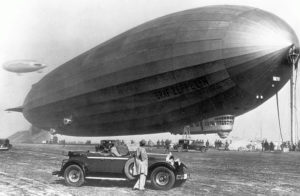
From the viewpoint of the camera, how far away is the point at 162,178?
10.1 metres

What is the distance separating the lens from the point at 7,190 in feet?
29.8

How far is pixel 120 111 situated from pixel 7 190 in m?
10.7

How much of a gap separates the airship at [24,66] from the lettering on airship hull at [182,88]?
2733 centimetres

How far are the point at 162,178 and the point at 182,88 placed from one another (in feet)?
24.9

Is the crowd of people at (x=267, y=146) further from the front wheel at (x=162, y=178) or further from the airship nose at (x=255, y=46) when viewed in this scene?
the front wheel at (x=162, y=178)

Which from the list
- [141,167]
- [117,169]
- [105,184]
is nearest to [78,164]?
[105,184]

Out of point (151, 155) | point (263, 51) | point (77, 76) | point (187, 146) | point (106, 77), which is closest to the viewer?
point (151, 155)

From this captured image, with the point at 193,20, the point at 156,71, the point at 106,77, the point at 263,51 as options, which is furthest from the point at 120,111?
the point at 263,51

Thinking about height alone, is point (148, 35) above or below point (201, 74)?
above

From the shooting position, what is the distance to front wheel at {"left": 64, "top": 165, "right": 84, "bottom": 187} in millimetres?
10453

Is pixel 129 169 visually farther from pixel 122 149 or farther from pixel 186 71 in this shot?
pixel 186 71

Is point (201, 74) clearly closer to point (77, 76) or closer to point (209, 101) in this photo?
point (209, 101)

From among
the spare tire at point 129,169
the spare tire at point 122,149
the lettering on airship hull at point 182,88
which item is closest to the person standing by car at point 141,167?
the spare tire at point 129,169

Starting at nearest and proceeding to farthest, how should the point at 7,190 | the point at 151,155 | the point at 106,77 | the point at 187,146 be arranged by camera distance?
the point at 7,190
the point at 151,155
the point at 106,77
the point at 187,146
